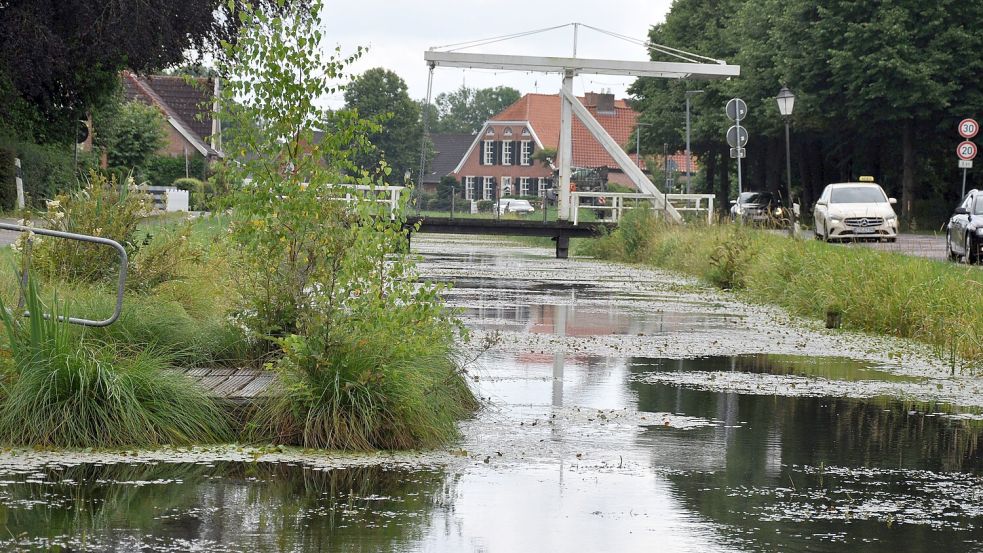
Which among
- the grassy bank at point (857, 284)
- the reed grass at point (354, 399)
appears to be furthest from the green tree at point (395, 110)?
the reed grass at point (354, 399)

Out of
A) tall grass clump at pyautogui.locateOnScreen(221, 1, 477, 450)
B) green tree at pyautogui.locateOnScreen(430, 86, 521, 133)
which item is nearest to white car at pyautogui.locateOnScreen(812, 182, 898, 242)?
tall grass clump at pyautogui.locateOnScreen(221, 1, 477, 450)

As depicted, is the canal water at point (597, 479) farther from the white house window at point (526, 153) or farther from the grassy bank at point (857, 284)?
the white house window at point (526, 153)

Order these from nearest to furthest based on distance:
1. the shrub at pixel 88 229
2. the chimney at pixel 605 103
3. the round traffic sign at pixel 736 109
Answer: the shrub at pixel 88 229, the round traffic sign at pixel 736 109, the chimney at pixel 605 103

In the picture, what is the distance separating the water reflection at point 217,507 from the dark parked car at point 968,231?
2078 cm

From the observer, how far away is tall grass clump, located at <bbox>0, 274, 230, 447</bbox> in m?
7.84

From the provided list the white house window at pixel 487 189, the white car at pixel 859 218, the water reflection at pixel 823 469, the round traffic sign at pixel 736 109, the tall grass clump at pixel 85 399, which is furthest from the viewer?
the white house window at pixel 487 189

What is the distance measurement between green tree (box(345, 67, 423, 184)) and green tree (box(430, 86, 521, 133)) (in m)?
67.0

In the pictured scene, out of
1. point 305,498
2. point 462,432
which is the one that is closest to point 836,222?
point 462,432

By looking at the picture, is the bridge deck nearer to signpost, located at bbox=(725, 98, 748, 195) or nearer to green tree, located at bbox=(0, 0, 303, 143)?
signpost, located at bbox=(725, 98, 748, 195)

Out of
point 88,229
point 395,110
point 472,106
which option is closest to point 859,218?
point 88,229

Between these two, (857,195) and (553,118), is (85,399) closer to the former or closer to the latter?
(857,195)

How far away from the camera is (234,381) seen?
900 centimetres

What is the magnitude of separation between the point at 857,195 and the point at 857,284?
774 inches

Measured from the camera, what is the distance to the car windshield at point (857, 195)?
36106 millimetres
